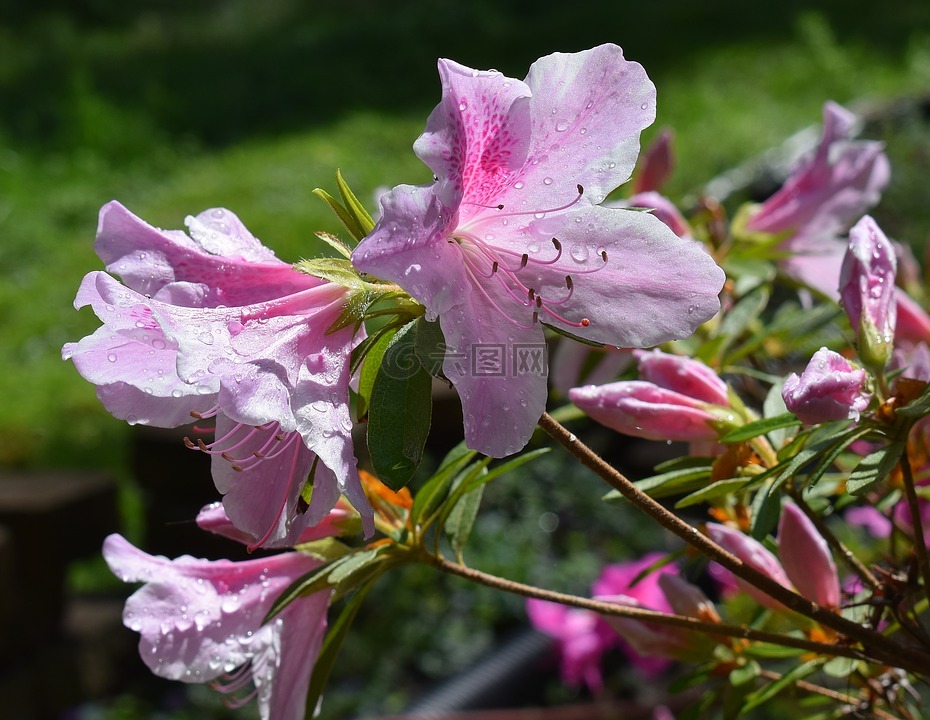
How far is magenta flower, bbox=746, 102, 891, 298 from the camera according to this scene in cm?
103

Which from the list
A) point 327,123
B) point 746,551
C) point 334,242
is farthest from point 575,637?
point 327,123

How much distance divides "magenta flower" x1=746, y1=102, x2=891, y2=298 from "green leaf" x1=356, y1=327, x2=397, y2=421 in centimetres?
57

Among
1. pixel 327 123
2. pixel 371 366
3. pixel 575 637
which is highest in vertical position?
pixel 371 366

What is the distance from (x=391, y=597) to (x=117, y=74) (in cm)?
476

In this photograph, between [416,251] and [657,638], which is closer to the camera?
[416,251]

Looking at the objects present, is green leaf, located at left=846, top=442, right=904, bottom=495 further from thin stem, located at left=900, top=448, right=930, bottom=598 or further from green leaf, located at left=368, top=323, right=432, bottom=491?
green leaf, located at left=368, top=323, right=432, bottom=491

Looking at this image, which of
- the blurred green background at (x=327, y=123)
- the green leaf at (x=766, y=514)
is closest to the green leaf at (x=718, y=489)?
the green leaf at (x=766, y=514)

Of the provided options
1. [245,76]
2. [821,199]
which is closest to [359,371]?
[821,199]

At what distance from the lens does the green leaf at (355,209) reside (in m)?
0.59

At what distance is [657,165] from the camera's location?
1192 millimetres

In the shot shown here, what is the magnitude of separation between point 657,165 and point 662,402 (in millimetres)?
542

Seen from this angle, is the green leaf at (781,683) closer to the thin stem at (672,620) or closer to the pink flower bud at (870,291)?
the thin stem at (672,620)

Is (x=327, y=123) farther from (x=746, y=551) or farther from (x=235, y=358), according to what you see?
(x=235, y=358)

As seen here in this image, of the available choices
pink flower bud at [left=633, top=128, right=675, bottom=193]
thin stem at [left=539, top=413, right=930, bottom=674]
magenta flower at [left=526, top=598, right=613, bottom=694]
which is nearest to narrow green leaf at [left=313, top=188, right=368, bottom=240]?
thin stem at [left=539, top=413, right=930, bottom=674]
